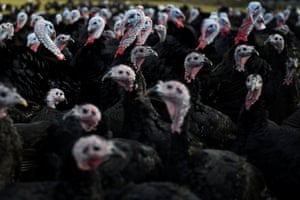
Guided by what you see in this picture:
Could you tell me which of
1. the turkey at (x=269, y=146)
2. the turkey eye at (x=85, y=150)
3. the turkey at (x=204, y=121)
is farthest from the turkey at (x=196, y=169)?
the turkey at (x=204, y=121)

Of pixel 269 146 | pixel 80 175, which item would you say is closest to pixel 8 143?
pixel 80 175

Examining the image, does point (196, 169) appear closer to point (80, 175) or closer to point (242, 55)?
point (80, 175)

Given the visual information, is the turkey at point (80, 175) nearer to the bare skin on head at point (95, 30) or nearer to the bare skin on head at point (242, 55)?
the bare skin on head at point (242, 55)

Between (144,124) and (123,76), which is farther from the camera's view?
(123,76)

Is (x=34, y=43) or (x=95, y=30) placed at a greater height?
(x=95, y=30)

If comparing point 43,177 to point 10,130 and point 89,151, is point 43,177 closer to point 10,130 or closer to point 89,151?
point 10,130

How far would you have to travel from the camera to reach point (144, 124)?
561cm

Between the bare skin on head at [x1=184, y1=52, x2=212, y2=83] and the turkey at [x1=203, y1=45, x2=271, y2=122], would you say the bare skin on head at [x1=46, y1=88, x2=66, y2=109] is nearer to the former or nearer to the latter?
the bare skin on head at [x1=184, y1=52, x2=212, y2=83]

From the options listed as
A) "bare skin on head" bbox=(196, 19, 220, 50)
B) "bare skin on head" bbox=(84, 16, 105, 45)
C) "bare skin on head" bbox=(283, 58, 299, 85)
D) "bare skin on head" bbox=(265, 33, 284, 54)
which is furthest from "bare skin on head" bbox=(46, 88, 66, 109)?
"bare skin on head" bbox=(196, 19, 220, 50)

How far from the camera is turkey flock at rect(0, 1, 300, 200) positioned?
4.34 m

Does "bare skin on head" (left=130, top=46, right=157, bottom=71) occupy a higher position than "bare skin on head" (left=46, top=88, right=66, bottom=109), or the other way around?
"bare skin on head" (left=130, top=46, right=157, bottom=71)

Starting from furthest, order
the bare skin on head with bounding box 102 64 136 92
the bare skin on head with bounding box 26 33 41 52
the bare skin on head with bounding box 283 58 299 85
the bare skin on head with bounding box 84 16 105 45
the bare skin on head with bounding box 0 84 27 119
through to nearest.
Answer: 1. the bare skin on head with bounding box 84 16 105 45
2. the bare skin on head with bounding box 26 33 41 52
3. the bare skin on head with bounding box 283 58 299 85
4. the bare skin on head with bounding box 102 64 136 92
5. the bare skin on head with bounding box 0 84 27 119

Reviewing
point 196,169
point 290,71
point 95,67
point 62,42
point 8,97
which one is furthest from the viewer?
point 62,42

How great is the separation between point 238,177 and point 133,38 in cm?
385
